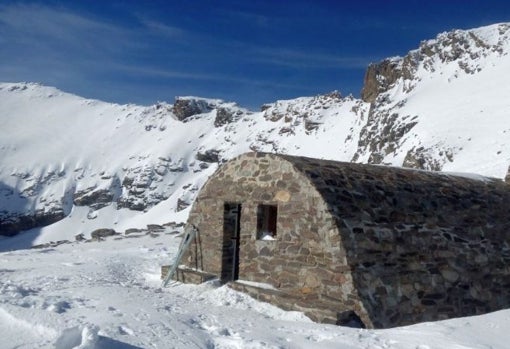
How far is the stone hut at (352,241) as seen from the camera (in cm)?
893

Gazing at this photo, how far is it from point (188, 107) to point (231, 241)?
307ft

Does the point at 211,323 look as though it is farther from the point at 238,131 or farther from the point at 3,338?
the point at 238,131

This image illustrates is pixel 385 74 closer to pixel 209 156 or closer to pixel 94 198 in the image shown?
pixel 209 156

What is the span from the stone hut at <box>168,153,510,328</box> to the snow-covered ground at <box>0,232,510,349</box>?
70 cm

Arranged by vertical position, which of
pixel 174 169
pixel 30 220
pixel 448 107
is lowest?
pixel 30 220

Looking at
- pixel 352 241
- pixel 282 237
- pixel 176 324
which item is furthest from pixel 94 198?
pixel 176 324

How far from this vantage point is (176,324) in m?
7.37

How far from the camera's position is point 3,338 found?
6105 mm

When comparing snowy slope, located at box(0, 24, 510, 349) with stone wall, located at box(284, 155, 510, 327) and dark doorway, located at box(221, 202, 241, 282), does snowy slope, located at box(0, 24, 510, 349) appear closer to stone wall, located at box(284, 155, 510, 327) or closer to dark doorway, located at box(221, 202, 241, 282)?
dark doorway, located at box(221, 202, 241, 282)

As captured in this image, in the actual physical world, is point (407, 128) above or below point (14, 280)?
above

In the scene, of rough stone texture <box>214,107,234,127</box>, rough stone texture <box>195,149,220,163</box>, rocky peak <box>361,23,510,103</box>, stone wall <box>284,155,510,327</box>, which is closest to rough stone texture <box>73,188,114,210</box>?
rough stone texture <box>195,149,220,163</box>

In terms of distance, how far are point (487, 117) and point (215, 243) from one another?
28035 mm

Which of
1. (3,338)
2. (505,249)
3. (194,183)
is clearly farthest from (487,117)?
(194,183)

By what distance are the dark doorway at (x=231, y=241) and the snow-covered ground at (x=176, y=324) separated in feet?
1.75
